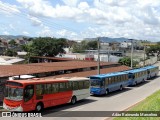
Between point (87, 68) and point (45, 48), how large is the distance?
58520mm

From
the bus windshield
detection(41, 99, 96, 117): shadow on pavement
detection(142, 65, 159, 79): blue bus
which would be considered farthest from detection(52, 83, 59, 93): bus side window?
detection(142, 65, 159, 79): blue bus

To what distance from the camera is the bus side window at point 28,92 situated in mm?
22297

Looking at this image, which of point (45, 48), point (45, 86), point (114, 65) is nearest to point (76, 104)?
point (45, 86)

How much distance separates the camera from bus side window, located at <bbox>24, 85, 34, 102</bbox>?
2230 centimetres

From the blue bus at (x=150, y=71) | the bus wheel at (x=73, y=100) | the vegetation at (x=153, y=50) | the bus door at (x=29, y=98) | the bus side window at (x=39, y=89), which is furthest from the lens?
the vegetation at (x=153, y=50)

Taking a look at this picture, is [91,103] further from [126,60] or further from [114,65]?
[126,60]

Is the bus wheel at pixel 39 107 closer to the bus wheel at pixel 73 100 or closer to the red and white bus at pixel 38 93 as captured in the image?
the red and white bus at pixel 38 93

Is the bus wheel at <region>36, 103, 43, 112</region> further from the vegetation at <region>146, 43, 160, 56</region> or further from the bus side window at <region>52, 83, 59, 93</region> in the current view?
the vegetation at <region>146, 43, 160, 56</region>

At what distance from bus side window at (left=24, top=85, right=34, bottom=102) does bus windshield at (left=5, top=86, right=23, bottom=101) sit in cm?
32

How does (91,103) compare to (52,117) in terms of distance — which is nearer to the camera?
(52,117)

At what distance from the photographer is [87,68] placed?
49031 millimetres

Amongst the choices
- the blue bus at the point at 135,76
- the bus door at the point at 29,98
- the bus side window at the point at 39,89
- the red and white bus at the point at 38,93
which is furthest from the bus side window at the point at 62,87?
the blue bus at the point at 135,76

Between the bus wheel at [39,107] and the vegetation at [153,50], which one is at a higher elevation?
the vegetation at [153,50]

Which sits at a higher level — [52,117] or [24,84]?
[24,84]
